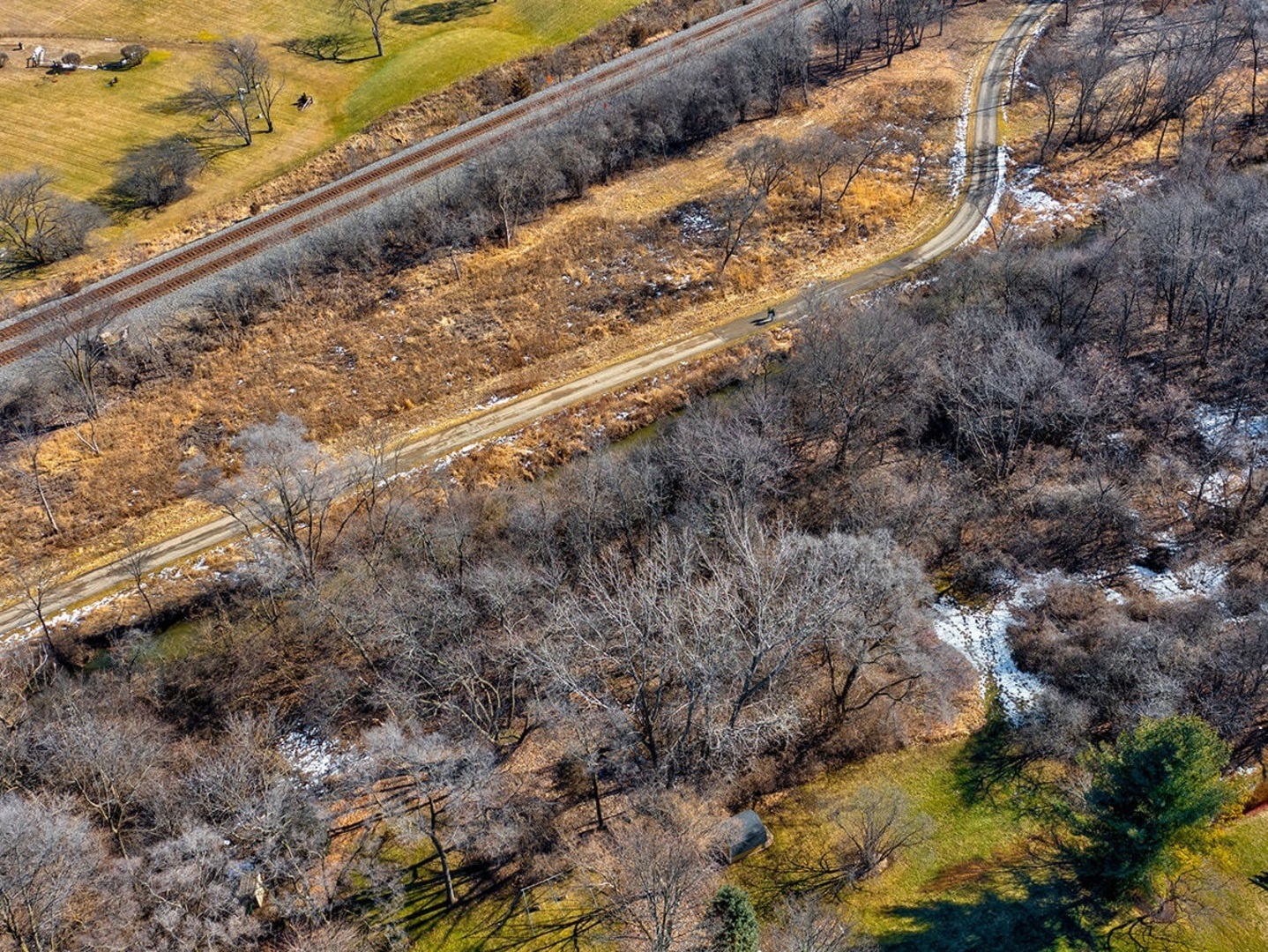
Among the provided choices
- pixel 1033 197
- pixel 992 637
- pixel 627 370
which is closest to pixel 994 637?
pixel 992 637

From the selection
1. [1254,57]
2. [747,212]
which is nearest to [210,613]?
[747,212]

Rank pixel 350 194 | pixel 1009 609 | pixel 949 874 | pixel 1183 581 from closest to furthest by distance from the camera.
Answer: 1. pixel 949 874
2. pixel 1183 581
3. pixel 1009 609
4. pixel 350 194

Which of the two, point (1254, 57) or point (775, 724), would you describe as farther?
point (1254, 57)

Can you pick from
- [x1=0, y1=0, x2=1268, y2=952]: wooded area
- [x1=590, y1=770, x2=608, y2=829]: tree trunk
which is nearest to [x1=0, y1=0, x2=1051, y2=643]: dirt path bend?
[x1=0, y1=0, x2=1268, y2=952]: wooded area

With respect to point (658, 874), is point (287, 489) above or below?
above

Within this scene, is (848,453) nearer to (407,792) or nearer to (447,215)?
(407,792)

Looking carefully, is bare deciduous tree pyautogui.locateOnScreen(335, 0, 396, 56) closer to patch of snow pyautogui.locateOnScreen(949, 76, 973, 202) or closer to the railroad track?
the railroad track

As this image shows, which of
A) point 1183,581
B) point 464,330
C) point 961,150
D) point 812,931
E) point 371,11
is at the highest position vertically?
point 371,11

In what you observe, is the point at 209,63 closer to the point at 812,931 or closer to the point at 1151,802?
the point at 812,931
